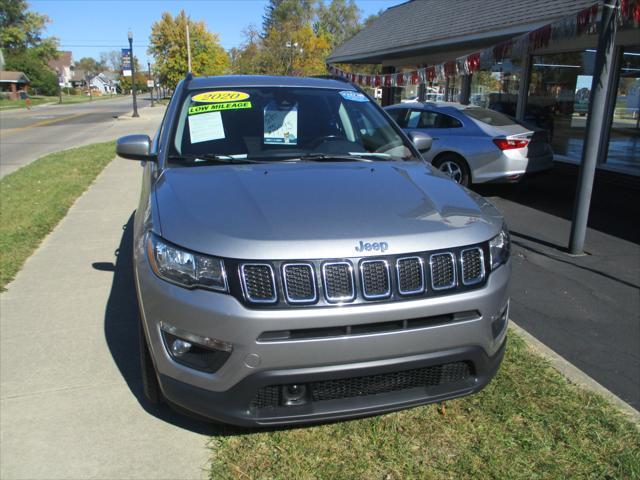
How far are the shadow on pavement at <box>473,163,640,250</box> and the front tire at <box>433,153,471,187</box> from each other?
0.63 meters

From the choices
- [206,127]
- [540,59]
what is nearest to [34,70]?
[540,59]

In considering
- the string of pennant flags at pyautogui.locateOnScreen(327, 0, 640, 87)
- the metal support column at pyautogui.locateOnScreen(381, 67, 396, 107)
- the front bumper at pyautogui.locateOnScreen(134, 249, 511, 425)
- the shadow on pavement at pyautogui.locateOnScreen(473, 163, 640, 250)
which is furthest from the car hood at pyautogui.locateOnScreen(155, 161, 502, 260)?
the metal support column at pyautogui.locateOnScreen(381, 67, 396, 107)

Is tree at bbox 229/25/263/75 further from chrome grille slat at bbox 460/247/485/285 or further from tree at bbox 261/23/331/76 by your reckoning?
chrome grille slat at bbox 460/247/485/285

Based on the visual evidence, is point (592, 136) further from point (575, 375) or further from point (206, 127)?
point (206, 127)

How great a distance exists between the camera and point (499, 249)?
8.84ft

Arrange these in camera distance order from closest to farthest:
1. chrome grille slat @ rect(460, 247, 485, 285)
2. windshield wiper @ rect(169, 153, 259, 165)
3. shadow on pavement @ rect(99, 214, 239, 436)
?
chrome grille slat @ rect(460, 247, 485, 285), shadow on pavement @ rect(99, 214, 239, 436), windshield wiper @ rect(169, 153, 259, 165)

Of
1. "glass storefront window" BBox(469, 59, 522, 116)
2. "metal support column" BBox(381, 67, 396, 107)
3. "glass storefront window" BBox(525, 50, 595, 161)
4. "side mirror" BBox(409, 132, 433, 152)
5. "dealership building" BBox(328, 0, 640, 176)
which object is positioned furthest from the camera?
"metal support column" BBox(381, 67, 396, 107)

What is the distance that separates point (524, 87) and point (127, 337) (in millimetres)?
12509

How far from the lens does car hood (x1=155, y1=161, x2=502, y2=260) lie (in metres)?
2.28

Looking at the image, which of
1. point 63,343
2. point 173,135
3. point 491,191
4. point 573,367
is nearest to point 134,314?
point 63,343

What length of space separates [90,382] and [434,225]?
7.48 ft

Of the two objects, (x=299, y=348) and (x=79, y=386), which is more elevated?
(x=299, y=348)

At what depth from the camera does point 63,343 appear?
380 centimetres

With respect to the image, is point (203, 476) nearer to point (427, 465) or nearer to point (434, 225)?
point (427, 465)
